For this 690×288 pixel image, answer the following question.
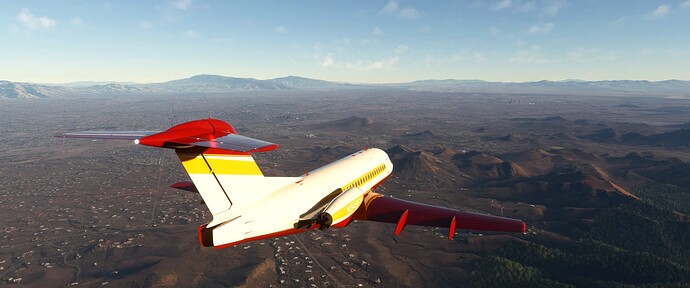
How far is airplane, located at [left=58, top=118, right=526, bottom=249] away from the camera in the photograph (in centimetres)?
1948

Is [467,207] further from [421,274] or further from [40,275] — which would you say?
[40,275]

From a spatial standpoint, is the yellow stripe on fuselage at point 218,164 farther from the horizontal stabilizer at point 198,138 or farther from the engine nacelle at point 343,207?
the engine nacelle at point 343,207

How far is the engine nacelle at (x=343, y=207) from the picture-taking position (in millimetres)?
28492

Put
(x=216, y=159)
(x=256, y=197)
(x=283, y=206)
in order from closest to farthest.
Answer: (x=216, y=159) < (x=256, y=197) < (x=283, y=206)

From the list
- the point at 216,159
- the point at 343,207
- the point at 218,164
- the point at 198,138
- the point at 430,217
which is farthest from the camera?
the point at 430,217

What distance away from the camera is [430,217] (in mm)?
30328

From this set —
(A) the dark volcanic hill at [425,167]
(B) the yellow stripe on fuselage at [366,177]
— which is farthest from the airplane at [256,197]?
(A) the dark volcanic hill at [425,167]

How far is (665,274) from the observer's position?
2351 inches

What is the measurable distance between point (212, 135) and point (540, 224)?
89525mm

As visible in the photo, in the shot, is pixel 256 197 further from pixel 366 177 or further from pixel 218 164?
pixel 366 177

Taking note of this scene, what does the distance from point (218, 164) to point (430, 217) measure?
58.2 ft

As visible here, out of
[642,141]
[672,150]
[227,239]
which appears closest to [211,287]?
[227,239]

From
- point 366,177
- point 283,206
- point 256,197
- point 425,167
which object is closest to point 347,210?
point 283,206

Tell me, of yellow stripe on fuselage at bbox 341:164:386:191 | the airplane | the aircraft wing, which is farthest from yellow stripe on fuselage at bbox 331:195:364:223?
yellow stripe on fuselage at bbox 341:164:386:191
